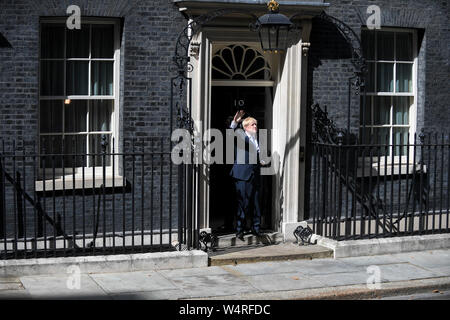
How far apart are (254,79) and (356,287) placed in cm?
393

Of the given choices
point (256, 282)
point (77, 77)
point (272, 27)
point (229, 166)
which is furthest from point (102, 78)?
point (256, 282)

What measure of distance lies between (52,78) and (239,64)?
2.78 meters

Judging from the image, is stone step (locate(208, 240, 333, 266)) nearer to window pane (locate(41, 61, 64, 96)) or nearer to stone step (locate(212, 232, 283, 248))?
stone step (locate(212, 232, 283, 248))

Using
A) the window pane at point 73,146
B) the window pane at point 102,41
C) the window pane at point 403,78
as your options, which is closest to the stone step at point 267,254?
the window pane at point 73,146

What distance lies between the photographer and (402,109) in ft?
45.8

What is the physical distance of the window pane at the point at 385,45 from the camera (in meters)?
13.6

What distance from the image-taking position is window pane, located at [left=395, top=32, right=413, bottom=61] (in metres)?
13.8

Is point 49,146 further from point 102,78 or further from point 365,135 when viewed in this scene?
point 365,135

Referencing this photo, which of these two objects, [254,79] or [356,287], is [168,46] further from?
[356,287]

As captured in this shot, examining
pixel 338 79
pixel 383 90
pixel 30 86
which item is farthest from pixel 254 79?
pixel 30 86
